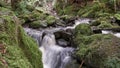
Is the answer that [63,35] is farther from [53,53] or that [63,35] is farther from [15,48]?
[15,48]

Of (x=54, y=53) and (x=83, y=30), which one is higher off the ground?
(x=83, y=30)

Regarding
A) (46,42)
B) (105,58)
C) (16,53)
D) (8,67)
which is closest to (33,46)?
(16,53)

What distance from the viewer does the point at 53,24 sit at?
43.5ft

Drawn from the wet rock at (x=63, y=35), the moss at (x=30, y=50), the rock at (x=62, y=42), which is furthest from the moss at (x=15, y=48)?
the wet rock at (x=63, y=35)

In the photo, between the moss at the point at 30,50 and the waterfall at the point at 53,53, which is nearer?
the moss at the point at 30,50

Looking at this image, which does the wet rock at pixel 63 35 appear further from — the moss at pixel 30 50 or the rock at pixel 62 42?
the moss at pixel 30 50

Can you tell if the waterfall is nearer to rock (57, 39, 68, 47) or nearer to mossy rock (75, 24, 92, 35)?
rock (57, 39, 68, 47)

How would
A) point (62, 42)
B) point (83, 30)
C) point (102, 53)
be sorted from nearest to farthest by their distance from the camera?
point (102, 53) < point (62, 42) < point (83, 30)

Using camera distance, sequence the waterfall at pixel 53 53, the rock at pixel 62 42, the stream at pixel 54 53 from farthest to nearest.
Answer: the rock at pixel 62 42 → the waterfall at pixel 53 53 → the stream at pixel 54 53

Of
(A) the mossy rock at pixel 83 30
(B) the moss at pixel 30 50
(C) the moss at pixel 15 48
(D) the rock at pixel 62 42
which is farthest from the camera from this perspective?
(A) the mossy rock at pixel 83 30

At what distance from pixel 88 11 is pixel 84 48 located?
37.2 ft

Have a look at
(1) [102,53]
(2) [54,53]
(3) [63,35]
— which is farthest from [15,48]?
(3) [63,35]

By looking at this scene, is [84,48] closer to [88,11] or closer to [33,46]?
[33,46]

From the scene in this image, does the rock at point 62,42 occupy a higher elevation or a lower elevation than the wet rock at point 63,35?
lower
